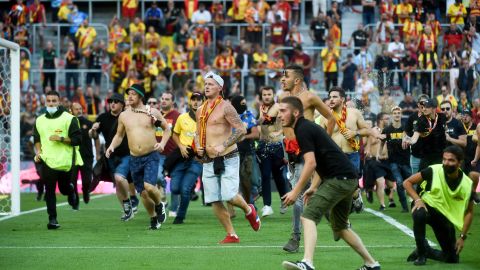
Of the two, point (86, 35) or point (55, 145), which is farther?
point (86, 35)

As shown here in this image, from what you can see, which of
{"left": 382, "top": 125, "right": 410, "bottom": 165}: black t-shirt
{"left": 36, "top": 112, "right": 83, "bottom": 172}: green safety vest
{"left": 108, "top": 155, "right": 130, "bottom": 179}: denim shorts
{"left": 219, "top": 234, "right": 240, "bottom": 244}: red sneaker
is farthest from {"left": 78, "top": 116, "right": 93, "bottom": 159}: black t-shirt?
{"left": 219, "top": 234, "right": 240, "bottom": 244}: red sneaker

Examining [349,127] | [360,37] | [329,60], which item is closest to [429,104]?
[349,127]

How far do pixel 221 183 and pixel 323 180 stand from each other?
3286mm

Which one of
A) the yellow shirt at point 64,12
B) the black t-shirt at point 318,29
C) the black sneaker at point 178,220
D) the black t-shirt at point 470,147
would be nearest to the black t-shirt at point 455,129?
the black t-shirt at point 470,147

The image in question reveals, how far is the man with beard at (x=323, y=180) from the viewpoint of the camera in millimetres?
10508

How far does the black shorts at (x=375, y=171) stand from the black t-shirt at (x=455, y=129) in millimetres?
2222

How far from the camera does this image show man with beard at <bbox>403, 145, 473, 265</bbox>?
1146 cm

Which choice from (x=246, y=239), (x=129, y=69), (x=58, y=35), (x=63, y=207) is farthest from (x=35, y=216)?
(x=58, y=35)

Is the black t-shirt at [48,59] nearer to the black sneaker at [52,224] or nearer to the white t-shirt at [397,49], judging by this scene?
the white t-shirt at [397,49]

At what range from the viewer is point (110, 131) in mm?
18672

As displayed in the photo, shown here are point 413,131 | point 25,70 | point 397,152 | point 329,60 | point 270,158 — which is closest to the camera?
point 413,131

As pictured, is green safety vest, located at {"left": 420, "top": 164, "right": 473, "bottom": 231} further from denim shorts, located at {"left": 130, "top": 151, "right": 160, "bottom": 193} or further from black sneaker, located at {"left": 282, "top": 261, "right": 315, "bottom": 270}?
denim shorts, located at {"left": 130, "top": 151, "right": 160, "bottom": 193}

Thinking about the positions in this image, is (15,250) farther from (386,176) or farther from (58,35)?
(58,35)

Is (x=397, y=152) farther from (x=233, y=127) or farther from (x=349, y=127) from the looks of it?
(x=233, y=127)
